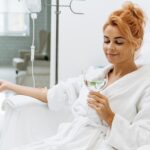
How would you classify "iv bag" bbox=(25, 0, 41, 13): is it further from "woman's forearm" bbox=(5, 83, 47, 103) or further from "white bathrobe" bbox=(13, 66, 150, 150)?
"white bathrobe" bbox=(13, 66, 150, 150)

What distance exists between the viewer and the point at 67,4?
3.01 m

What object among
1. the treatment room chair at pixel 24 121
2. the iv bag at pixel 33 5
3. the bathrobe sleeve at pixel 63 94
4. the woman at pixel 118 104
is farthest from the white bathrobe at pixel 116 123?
the iv bag at pixel 33 5

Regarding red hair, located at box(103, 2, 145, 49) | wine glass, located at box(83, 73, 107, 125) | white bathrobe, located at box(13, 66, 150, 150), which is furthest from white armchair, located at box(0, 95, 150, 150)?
red hair, located at box(103, 2, 145, 49)

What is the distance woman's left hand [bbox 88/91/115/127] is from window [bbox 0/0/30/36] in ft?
5.94

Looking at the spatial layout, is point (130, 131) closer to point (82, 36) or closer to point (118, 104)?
point (118, 104)

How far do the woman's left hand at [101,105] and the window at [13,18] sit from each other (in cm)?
181

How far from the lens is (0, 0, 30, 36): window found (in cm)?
312

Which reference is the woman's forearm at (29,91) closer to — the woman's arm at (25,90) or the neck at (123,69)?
the woman's arm at (25,90)

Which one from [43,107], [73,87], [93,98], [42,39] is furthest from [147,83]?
[42,39]

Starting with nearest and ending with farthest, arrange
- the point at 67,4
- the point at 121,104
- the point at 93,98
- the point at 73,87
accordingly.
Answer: the point at 93,98, the point at 121,104, the point at 73,87, the point at 67,4

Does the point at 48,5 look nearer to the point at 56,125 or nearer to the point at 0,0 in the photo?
the point at 0,0

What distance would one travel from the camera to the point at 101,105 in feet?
4.67

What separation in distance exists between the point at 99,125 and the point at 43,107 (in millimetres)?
491

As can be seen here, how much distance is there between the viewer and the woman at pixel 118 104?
4.69 ft
